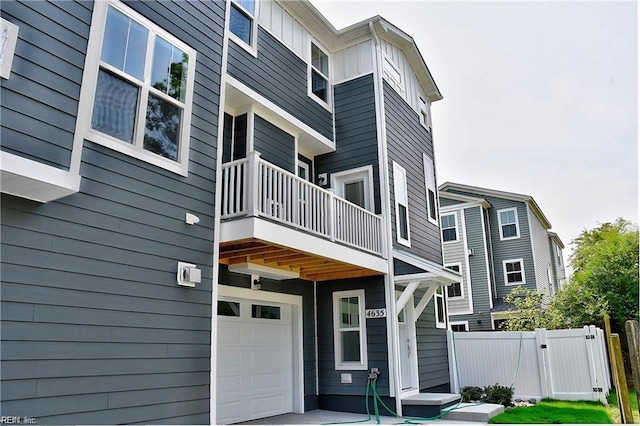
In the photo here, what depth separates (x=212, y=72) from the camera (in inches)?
251

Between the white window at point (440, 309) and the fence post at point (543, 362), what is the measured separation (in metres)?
2.25

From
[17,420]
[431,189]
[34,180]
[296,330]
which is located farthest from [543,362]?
[34,180]

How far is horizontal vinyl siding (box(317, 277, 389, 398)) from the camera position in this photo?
29.9 ft

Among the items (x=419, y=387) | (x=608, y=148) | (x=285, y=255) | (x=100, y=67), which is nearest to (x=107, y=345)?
(x=100, y=67)

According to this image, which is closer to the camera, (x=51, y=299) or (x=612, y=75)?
(x=51, y=299)

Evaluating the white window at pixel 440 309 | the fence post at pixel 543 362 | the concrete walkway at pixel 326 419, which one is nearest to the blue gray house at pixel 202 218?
the concrete walkway at pixel 326 419

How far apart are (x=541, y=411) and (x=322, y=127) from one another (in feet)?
23.8

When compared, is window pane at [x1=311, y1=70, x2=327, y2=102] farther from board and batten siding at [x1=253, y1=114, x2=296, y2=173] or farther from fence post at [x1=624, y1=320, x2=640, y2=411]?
fence post at [x1=624, y1=320, x2=640, y2=411]

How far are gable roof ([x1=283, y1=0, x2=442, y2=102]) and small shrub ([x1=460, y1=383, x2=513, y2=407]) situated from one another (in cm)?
836

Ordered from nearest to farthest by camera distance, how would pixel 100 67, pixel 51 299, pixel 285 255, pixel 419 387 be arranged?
pixel 51 299 → pixel 100 67 → pixel 285 255 → pixel 419 387

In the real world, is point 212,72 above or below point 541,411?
above

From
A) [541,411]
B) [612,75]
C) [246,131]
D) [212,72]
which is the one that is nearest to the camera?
[212,72]

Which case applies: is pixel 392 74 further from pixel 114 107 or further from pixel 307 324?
pixel 114 107

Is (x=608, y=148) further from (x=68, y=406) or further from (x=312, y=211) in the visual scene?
(x=68, y=406)
